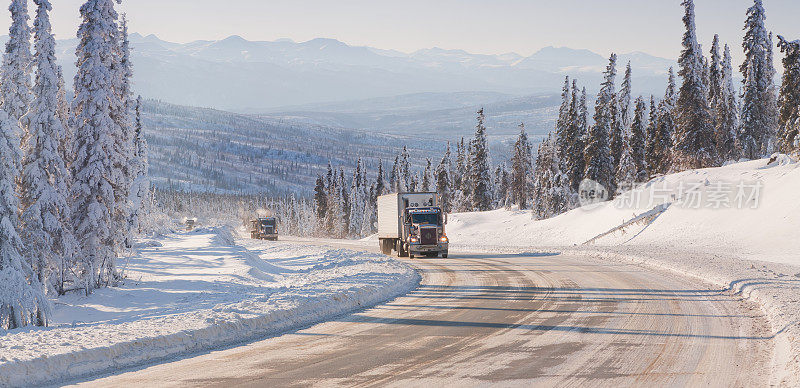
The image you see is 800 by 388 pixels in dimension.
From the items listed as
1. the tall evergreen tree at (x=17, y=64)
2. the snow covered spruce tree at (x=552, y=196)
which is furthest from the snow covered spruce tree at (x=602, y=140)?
the tall evergreen tree at (x=17, y=64)

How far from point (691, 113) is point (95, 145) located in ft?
168

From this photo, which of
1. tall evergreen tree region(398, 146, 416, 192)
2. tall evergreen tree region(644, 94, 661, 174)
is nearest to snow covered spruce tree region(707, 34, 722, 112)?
tall evergreen tree region(644, 94, 661, 174)

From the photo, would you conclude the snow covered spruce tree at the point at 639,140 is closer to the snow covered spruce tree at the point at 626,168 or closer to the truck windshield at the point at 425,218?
the snow covered spruce tree at the point at 626,168

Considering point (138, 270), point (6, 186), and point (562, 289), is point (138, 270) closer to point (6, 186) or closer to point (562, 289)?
point (6, 186)

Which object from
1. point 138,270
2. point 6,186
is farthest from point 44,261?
point 138,270

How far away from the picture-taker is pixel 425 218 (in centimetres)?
3684

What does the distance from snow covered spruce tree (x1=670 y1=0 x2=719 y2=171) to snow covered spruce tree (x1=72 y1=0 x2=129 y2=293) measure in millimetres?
48994

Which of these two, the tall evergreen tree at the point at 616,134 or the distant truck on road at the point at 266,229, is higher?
the tall evergreen tree at the point at 616,134

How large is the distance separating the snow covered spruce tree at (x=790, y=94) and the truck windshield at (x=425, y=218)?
2749 centimetres

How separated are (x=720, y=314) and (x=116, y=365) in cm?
1246

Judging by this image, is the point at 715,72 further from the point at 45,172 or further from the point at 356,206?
the point at 45,172

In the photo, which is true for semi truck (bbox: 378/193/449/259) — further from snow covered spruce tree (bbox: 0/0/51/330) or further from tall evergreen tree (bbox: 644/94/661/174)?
tall evergreen tree (bbox: 644/94/661/174)

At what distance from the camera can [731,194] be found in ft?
140

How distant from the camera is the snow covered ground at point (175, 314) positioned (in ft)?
31.5
